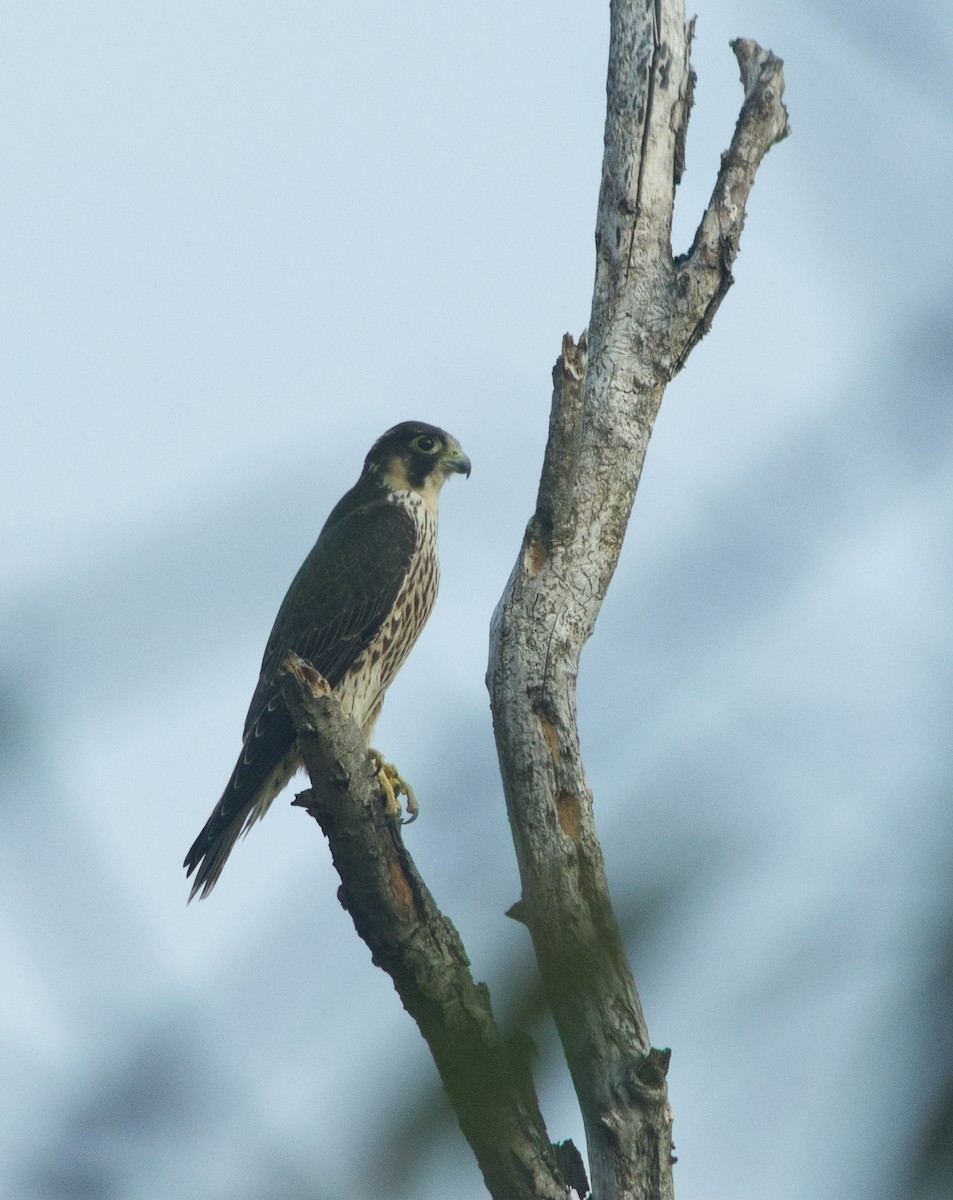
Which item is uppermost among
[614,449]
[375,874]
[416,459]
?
[416,459]

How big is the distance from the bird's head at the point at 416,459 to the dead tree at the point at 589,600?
272 cm

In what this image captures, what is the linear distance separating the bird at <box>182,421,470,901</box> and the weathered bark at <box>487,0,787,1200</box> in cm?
187

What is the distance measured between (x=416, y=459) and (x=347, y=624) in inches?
45.9

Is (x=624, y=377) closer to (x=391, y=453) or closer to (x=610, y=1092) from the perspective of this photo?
(x=610, y=1092)

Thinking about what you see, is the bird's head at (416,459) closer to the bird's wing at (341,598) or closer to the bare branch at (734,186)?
the bird's wing at (341,598)

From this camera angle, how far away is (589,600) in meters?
3.13

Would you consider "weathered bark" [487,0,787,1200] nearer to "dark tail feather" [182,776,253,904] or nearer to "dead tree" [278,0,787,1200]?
"dead tree" [278,0,787,1200]

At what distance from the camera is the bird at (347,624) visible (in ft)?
16.3

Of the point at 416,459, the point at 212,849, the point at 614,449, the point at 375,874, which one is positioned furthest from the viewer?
the point at 416,459

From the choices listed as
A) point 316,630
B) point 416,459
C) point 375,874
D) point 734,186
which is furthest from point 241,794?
point 734,186

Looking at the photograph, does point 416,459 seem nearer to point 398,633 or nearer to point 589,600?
point 398,633

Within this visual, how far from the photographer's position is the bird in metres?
4.97

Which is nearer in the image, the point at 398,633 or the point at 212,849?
the point at 212,849

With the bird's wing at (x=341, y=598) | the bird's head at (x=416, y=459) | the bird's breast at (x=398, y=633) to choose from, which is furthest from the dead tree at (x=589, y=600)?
the bird's head at (x=416, y=459)
